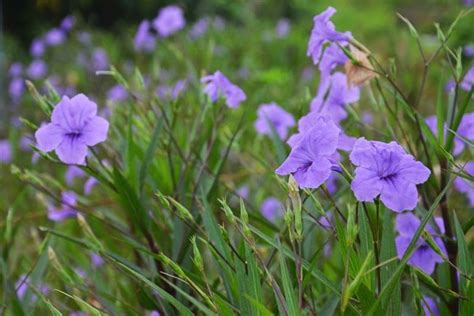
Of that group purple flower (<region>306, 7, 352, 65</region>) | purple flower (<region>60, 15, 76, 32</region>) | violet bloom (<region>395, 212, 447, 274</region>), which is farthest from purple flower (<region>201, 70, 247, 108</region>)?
purple flower (<region>60, 15, 76, 32</region>)

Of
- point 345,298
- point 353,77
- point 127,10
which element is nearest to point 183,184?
point 353,77

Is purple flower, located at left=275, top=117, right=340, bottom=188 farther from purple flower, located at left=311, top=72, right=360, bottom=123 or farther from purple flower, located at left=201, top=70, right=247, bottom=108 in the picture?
purple flower, located at left=201, top=70, right=247, bottom=108

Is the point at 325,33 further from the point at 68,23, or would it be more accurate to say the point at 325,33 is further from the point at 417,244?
the point at 68,23

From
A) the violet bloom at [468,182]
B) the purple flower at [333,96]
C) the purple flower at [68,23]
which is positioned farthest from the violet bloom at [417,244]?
the purple flower at [68,23]

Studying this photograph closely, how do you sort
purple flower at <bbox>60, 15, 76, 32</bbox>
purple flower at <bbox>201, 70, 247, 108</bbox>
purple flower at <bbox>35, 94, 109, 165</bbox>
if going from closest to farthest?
1. purple flower at <bbox>35, 94, 109, 165</bbox>
2. purple flower at <bbox>201, 70, 247, 108</bbox>
3. purple flower at <bbox>60, 15, 76, 32</bbox>

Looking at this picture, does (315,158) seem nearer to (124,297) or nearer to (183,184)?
(183,184)

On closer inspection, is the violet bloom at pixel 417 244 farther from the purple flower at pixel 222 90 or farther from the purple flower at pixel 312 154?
the purple flower at pixel 222 90
